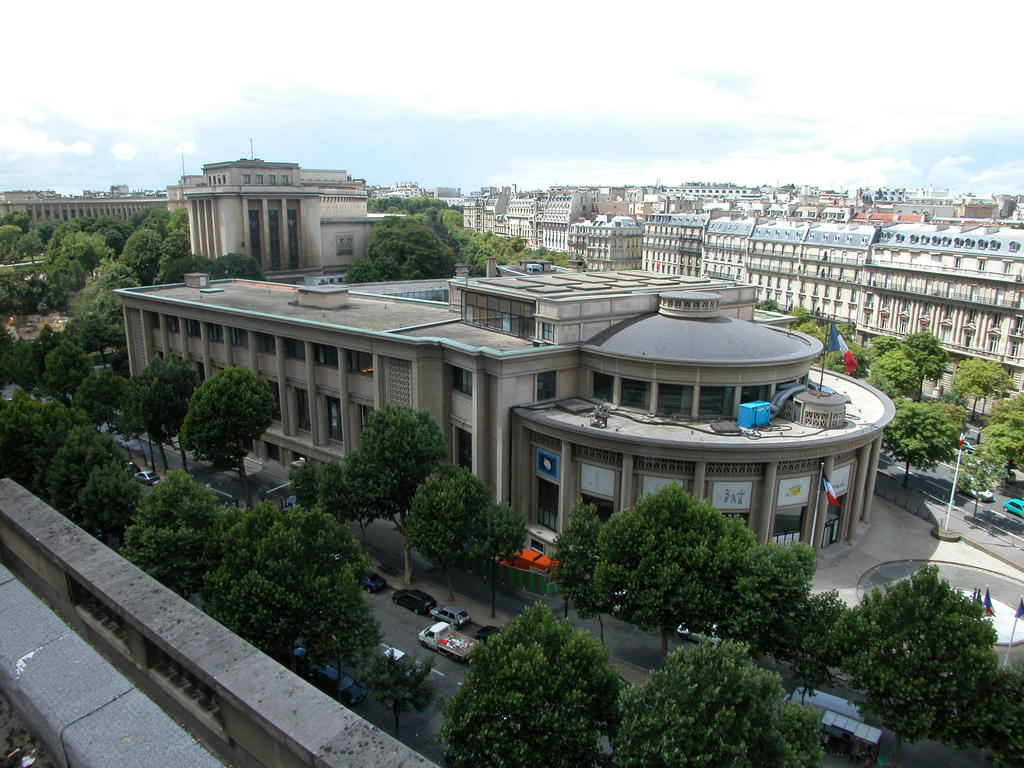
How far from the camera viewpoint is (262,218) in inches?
5812

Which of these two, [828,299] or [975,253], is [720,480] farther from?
[828,299]

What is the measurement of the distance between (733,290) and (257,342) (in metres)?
47.2

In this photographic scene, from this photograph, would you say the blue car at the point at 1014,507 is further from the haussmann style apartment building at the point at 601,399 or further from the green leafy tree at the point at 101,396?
the green leafy tree at the point at 101,396

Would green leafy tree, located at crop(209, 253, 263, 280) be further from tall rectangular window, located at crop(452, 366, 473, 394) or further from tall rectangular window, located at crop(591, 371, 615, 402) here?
tall rectangular window, located at crop(591, 371, 615, 402)

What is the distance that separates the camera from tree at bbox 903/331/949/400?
95.2 metres

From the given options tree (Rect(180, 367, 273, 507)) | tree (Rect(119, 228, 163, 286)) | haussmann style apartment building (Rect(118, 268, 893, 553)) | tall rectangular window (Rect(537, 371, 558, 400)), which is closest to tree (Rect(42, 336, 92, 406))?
haussmann style apartment building (Rect(118, 268, 893, 553))

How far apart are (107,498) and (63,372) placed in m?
42.4

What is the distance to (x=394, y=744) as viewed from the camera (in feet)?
40.4

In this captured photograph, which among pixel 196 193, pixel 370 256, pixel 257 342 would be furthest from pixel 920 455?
pixel 196 193

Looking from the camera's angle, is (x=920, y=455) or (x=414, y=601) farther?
(x=920, y=455)

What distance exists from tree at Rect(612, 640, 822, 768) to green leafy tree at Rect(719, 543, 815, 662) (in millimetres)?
8705

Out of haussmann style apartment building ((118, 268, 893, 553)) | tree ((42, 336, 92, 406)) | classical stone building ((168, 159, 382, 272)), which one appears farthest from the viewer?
classical stone building ((168, 159, 382, 272))

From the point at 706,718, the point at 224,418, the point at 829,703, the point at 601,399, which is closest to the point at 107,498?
the point at 224,418

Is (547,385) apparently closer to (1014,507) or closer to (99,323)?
(1014,507)
